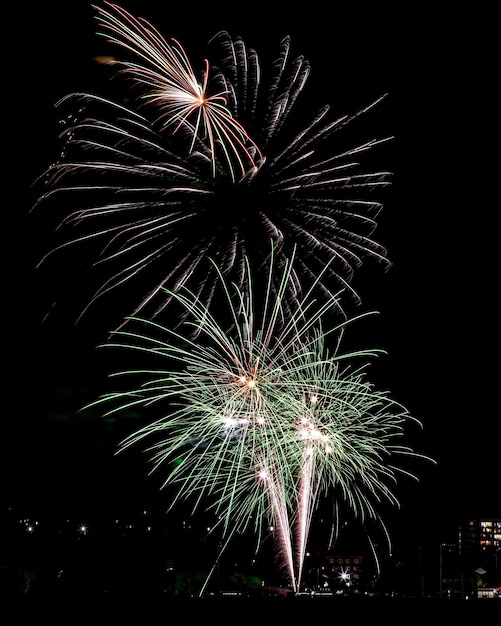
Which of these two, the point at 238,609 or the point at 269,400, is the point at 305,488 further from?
the point at 238,609

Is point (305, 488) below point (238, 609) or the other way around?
the other way around

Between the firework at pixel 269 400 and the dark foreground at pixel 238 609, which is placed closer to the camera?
the dark foreground at pixel 238 609

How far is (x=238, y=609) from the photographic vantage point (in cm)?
455

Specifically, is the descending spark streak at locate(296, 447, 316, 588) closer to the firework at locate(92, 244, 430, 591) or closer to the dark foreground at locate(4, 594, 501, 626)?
the firework at locate(92, 244, 430, 591)

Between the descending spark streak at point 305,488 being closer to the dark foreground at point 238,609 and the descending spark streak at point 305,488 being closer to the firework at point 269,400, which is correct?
the firework at point 269,400

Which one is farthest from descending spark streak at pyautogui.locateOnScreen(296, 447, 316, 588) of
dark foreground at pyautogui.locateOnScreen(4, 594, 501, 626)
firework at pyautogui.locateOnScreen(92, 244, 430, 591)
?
dark foreground at pyautogui.locateOnScreen(4, 594, 501, 626)

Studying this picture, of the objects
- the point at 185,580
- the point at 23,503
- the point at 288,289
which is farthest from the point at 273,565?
the point at 288,289

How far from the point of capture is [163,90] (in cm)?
970

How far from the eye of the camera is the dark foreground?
4246 millimetres

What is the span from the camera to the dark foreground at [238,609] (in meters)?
4.25

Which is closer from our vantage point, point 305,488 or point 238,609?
point 238,609

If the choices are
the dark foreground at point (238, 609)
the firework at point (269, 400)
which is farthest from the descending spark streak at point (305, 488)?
the dark foreground at point (238, 609)

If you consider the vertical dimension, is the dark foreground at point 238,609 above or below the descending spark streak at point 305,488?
below

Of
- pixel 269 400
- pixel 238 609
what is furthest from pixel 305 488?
pixel 238 609
